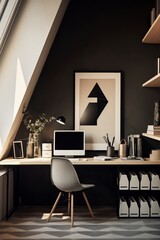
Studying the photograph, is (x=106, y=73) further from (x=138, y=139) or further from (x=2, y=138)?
(x=2, y=138)

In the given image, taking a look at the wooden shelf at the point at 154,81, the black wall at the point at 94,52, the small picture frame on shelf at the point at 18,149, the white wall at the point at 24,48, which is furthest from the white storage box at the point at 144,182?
the white wall at the point at 24,48

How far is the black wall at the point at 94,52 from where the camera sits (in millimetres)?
5055

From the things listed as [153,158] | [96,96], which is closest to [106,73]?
[96,96]

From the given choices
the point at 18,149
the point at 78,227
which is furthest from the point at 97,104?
the point at 78,227

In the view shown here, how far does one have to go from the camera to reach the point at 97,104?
504cm

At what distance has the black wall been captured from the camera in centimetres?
505

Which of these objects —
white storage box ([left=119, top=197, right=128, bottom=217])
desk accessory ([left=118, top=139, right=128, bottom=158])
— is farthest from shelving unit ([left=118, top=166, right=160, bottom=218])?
desk accessory ([left=118, top=139, right=128, bottom=158])

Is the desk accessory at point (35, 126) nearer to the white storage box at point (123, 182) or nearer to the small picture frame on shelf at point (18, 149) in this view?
the small picture frame on shelf at point (18, 149)

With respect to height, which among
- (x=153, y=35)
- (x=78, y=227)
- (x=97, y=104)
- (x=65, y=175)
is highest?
(x=153, y=35)

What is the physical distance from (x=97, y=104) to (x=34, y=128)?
940mm

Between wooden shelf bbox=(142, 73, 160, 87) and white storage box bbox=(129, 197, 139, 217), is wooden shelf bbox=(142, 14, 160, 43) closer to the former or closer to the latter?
wooden shelf bbox=(142, 73, 160, 87)

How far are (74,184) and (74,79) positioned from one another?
157cm

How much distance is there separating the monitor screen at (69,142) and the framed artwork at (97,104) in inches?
8.5

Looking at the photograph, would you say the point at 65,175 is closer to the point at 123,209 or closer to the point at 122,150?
the point at 123,209
